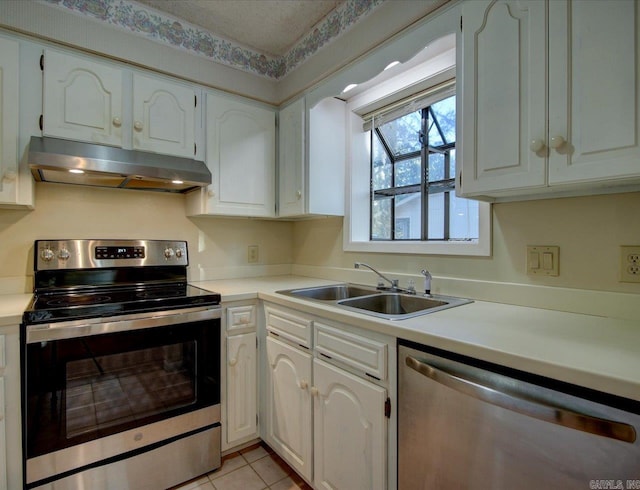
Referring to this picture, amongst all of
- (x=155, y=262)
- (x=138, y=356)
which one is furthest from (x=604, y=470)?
(x=155, y=262)

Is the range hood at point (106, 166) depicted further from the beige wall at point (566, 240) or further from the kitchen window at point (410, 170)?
the beige wall at point (566, 240)

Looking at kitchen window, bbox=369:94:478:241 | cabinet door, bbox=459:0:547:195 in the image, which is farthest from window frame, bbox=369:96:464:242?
cabinet door, bbox=459:0:547:195

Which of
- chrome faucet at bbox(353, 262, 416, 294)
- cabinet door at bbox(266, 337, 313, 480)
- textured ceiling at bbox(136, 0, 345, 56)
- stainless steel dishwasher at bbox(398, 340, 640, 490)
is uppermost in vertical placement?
textured ceiling at bbox(136, 0, 345, 56)

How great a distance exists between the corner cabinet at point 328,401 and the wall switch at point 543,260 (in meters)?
0.70

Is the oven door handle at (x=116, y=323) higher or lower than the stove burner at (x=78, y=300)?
lower

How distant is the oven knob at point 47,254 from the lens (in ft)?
5.57

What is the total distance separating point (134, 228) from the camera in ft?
6.68

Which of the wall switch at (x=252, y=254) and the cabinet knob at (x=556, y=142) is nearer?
the cabinet knob at (x=556, y=142)

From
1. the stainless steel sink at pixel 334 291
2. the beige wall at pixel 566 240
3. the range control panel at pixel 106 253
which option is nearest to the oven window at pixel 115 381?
the stainless steel sink at pixel 334 291

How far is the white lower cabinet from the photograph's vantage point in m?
1.74

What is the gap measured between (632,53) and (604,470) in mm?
1001

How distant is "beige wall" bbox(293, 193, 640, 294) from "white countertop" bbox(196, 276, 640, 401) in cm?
14

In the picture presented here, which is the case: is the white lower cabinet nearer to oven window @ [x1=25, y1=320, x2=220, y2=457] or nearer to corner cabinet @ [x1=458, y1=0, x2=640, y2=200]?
oven window @ [x1=25, y1=320, x2=220, y2=457]

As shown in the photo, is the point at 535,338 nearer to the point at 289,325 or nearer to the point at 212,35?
the point at 289,325
